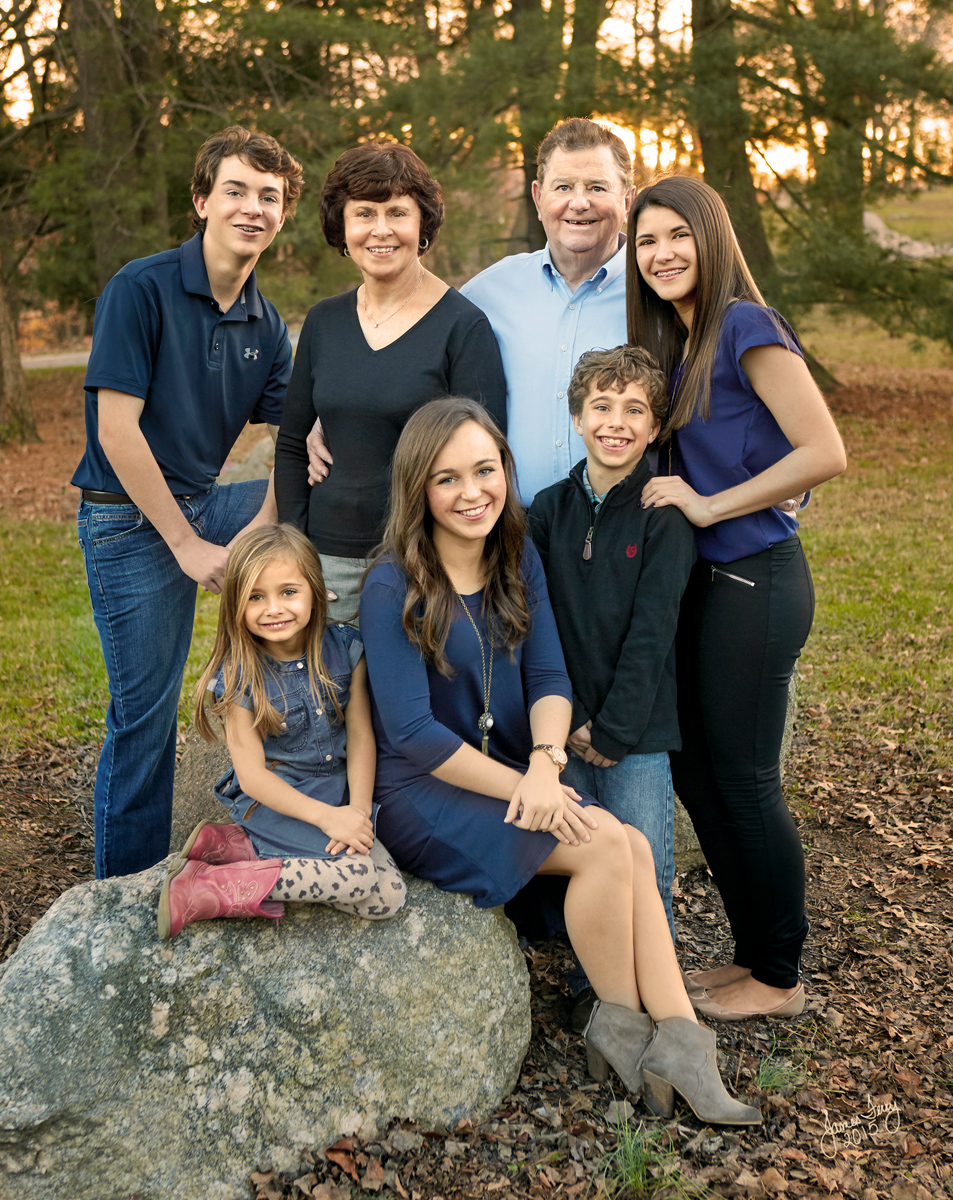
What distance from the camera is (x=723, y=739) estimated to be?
2996 mm

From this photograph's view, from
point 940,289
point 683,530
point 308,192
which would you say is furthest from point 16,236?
point 683,530

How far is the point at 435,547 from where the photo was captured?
2.91 meters

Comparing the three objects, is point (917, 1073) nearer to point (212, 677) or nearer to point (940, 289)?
point (212, 677)

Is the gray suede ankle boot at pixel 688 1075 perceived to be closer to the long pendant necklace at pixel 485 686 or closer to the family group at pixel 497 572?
the family group at pixel 497 572

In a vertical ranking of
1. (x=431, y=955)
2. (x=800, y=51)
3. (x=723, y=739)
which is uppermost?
(x=800, y=51)

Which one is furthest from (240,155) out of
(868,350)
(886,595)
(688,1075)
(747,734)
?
(868,350)

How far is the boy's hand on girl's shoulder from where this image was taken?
2721mm

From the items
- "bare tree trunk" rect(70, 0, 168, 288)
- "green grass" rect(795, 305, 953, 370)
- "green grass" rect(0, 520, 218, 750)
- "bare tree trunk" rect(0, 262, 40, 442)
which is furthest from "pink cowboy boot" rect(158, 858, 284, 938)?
"green grass" rect(795, 305, 953, 370)

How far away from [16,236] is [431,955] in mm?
15674

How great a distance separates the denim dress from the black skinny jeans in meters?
0.99

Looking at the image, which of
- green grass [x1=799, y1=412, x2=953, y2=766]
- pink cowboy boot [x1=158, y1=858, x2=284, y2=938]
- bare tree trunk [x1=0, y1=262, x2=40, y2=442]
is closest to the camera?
pink cowboy boot [x1=158, y1=858, x2=284, y2=938]

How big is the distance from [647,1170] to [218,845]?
1.32 meters

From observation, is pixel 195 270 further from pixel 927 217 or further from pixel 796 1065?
pixel 927 217

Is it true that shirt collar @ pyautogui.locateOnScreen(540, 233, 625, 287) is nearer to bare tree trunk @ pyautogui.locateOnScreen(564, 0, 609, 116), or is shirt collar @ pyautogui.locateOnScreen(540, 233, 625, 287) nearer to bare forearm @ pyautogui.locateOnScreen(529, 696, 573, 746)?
bare forearm @ pyautogui.locateOnScreen(529, 696, 573, 746)
